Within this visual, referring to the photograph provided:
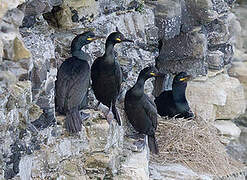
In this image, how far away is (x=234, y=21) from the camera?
7406 millimetres

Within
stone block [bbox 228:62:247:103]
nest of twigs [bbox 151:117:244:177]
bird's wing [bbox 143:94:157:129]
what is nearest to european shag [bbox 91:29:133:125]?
bird's wing [bbox 143:94:157:129]

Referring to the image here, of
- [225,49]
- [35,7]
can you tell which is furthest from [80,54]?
[225,49]

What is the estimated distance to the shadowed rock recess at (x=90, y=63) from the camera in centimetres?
240

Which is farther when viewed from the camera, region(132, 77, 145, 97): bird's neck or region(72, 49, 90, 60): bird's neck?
region(132, 77, 145, 97): bird's neck

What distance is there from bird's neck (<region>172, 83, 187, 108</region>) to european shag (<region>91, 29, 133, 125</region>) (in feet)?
5.23

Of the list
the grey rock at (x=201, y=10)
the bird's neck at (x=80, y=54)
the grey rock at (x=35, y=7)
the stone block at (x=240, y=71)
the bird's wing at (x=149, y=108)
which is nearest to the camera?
the grey rock at (x=35, y=7)

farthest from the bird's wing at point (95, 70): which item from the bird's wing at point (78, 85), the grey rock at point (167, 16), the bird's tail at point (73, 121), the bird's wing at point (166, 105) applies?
the bird's wing at point (166, 105)

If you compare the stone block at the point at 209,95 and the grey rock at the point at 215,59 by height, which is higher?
the grey rock at the point at 215,59

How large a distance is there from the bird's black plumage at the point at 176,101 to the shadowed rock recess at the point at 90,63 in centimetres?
38

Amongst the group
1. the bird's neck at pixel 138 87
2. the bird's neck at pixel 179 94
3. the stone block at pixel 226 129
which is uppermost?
the bird's neck at pixel 138 87

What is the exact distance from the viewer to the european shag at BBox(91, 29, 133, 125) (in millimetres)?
3713

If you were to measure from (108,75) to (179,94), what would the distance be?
5.81 feet

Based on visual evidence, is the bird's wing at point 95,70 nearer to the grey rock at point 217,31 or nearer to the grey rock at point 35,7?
the grey rock at point 35,7

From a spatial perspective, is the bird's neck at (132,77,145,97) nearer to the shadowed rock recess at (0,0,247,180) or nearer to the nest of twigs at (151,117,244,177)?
the shadowed rock recess at (0,0,247,180)
